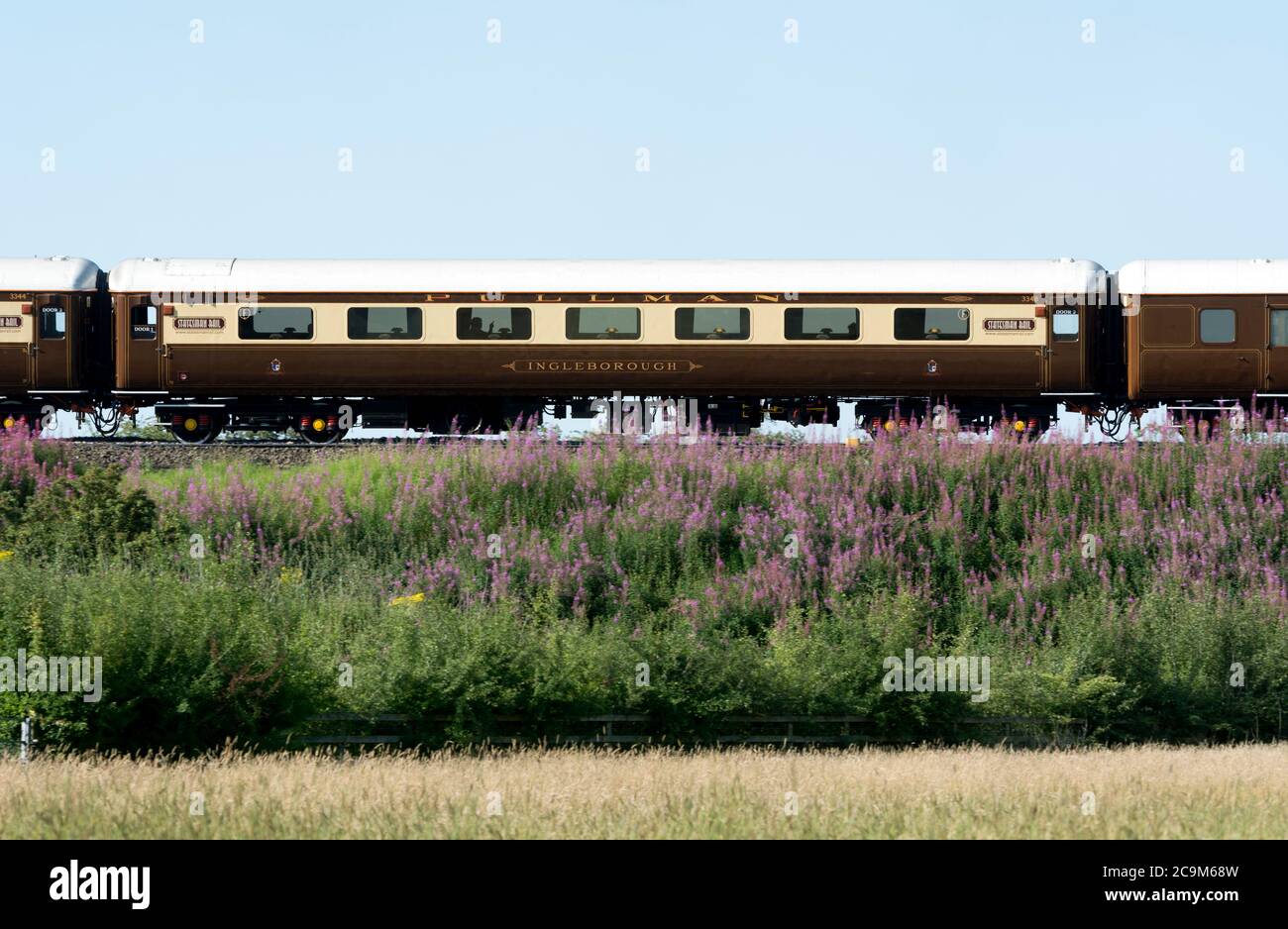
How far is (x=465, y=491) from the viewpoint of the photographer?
56.5 feet

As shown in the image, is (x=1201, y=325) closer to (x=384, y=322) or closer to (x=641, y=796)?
(x=384, y=322)

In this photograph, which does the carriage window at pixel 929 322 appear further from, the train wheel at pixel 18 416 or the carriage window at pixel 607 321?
the train wheel at pixel 18 416

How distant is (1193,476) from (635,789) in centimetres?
1106

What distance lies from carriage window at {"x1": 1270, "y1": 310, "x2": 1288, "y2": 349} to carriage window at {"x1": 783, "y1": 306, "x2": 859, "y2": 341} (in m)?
6.59

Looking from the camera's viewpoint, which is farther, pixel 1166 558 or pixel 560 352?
pixel 560 352

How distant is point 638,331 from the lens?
2239cm

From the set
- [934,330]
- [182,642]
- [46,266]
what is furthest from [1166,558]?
[46,266]

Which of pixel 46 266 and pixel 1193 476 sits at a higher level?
pixel 46 266

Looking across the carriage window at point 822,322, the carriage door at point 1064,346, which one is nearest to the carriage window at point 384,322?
the carriage window at point 822,322

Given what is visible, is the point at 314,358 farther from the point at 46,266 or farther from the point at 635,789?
the point at 635,789

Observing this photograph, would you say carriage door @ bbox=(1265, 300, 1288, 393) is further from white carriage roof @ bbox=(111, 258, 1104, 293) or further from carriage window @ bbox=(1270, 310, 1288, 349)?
white carriage roof @ bbox=(111, 258, 1104, 293)

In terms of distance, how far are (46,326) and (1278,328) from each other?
787 inches

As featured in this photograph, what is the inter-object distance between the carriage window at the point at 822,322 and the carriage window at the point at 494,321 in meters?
4.15

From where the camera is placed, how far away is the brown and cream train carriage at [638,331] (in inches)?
881
